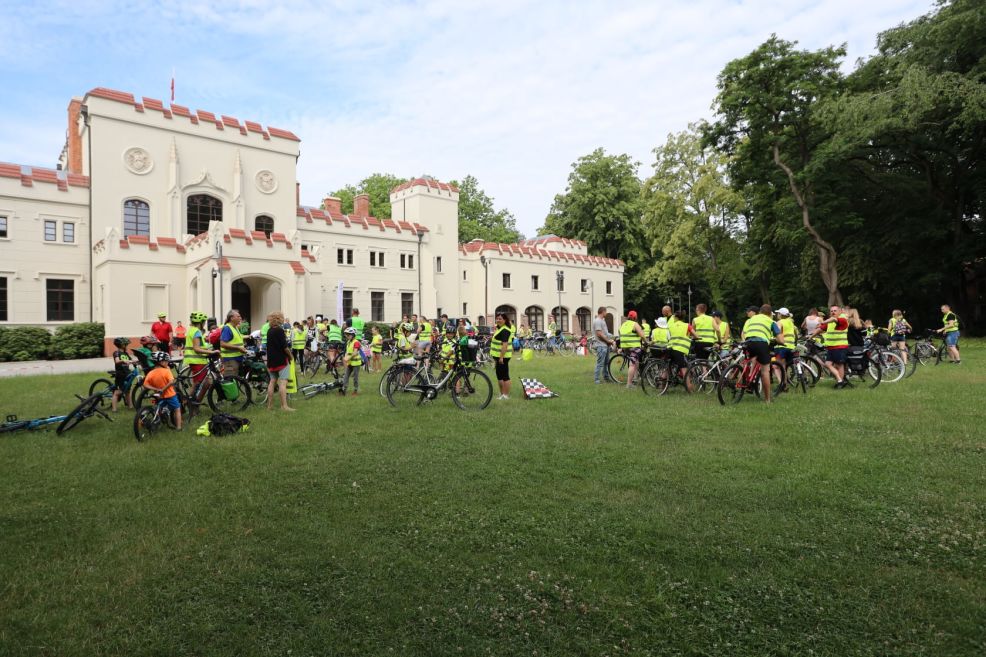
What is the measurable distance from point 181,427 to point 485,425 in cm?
445

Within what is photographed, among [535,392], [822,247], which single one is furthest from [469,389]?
[822,247]

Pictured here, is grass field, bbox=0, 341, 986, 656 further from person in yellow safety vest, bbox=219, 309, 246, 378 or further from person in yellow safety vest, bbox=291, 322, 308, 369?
person in yellow safety vest, bbox=291, 322, 308, 369

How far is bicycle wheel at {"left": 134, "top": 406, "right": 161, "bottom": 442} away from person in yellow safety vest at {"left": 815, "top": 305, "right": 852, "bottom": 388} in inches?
471

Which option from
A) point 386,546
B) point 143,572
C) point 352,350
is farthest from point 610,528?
point 352,350

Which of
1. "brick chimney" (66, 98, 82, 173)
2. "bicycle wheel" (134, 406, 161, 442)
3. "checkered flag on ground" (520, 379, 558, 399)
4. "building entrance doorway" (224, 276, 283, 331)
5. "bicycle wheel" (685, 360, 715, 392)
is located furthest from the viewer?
"brick chimney" (66, 98, 82, 173)

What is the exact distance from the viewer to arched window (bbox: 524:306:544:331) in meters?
45.8

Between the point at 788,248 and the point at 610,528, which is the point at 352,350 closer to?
the point at 610,528

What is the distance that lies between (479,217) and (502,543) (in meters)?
55.7

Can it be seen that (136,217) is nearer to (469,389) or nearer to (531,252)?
(469,389)

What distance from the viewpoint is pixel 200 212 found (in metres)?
30.8

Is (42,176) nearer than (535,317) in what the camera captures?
Yes

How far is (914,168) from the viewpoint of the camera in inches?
1179

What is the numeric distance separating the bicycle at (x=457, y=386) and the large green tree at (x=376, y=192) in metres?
43.7

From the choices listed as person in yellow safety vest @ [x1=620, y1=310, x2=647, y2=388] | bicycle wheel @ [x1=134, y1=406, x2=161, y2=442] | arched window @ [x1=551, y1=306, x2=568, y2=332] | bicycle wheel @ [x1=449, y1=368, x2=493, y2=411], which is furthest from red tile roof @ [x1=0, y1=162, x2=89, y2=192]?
arched window @ [x1=551, y1=306, x2=568, y2=332]
